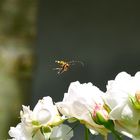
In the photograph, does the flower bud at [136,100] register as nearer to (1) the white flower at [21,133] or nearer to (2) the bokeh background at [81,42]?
(1) the white flower at [21,133]

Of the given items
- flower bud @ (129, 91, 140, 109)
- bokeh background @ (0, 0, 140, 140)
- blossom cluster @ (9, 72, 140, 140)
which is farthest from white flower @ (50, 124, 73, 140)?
bokeh background @ (0, 0, 140, 140)

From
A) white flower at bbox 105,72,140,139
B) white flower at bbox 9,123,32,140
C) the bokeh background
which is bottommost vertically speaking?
white flower at bbox 105,72,140,139

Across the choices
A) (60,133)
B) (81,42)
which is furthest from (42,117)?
(81,42)

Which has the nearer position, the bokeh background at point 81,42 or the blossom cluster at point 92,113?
the blossom cluster at point 92,113

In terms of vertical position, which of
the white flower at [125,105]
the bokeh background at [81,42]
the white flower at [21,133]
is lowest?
the white flower at [125,105]

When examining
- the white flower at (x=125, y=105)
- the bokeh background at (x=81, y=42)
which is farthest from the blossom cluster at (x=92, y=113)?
the bokeh background at (x=81, y=42)

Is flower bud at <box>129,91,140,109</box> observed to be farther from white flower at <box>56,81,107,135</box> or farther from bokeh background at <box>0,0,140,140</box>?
bokeh background at <box>0,0,140,140</box>

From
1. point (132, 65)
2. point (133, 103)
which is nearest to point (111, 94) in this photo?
point (133, 103)

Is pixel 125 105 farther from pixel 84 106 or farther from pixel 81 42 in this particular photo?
pixel 81 42
